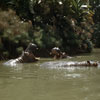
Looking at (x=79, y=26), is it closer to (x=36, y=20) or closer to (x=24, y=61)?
(x=36, y=20)

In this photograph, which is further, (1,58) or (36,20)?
(36,20)

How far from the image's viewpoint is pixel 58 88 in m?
5.50

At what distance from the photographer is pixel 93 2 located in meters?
38.5

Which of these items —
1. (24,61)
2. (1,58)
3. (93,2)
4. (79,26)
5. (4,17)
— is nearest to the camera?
(24,61)

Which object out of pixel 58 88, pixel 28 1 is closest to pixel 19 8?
pixel 28 1

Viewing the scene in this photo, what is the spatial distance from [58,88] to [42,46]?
38.9ft

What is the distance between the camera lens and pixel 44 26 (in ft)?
67.4

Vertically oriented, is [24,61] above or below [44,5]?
below

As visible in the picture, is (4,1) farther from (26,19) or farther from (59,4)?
(59,4)

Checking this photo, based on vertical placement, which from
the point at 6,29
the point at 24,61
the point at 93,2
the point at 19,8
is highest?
the point at 93,2

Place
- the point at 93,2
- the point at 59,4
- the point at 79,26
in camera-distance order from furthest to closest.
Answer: the point at 93,2 < the point at 79,26 < the point at 59,4

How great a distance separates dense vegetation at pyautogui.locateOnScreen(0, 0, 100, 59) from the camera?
16.1m

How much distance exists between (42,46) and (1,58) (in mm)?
3293

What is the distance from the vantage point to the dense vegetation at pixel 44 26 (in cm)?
1609
